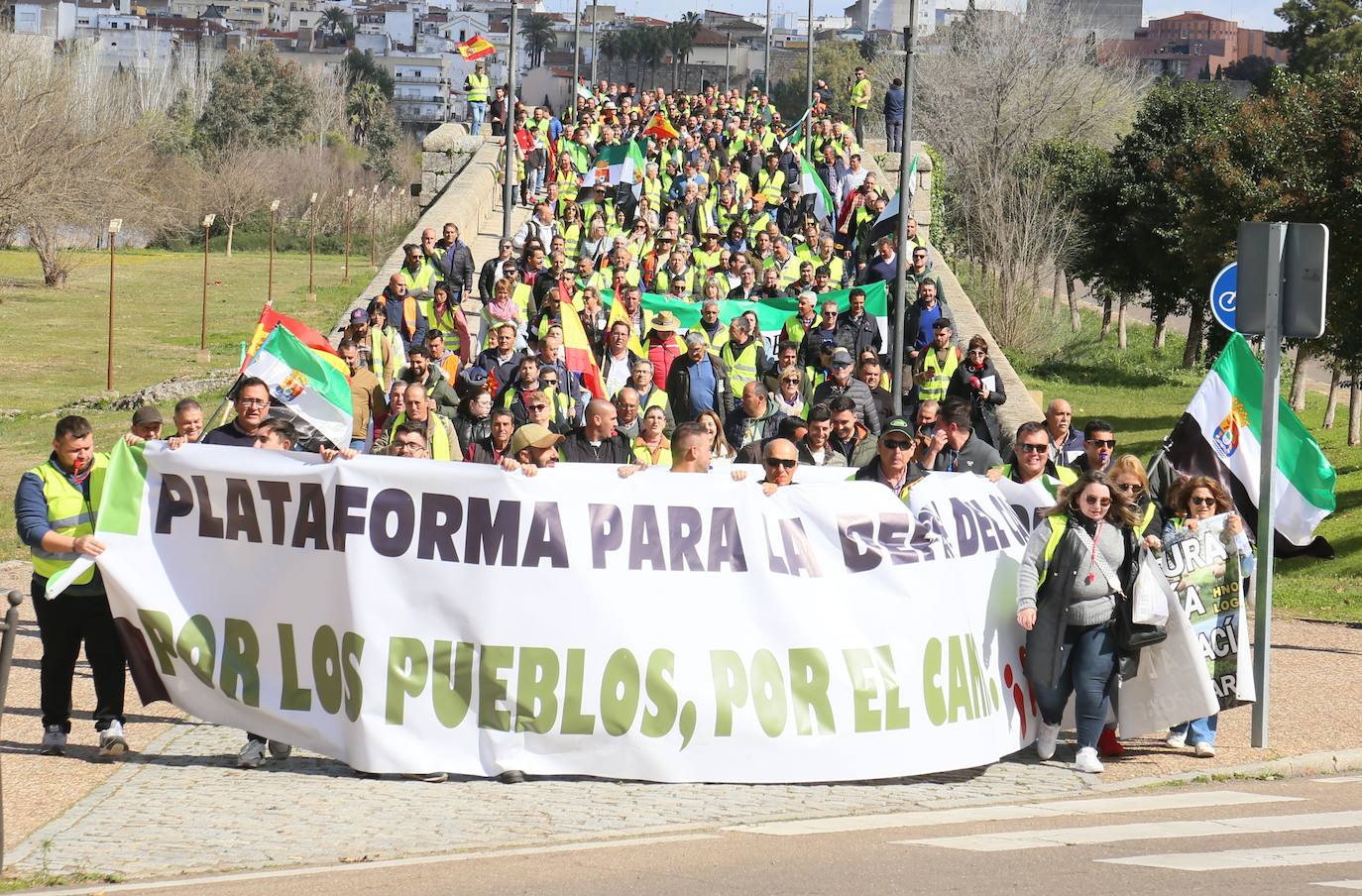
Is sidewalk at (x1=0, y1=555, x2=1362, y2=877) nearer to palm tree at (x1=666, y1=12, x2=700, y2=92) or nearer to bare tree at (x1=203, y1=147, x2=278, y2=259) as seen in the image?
bare tree at (x1=203, y1=147, x2=278, y2=259)

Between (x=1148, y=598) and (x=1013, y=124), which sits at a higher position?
(x=1013, y=124)

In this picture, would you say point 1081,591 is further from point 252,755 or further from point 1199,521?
point 252,755

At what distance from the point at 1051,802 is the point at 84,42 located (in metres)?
116

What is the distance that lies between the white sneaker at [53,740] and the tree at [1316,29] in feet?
284

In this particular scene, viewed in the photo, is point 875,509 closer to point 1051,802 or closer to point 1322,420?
point 1051,802

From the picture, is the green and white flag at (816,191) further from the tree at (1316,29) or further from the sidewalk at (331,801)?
the tree at (1316,29)

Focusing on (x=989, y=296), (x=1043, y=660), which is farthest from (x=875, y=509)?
(x=989, y=296)

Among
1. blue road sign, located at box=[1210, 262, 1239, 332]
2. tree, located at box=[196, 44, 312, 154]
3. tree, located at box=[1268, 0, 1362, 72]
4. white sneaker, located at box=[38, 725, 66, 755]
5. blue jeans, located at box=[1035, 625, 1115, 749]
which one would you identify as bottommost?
white sneaker, located at box=[38, 725, 66, 755]

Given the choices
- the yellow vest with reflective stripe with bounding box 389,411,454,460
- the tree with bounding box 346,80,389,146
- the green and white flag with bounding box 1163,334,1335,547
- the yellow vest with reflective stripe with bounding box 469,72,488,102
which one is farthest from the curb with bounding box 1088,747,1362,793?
the tree with bounding box 346,80,389,146

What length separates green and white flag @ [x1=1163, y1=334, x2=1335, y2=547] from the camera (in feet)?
36.1

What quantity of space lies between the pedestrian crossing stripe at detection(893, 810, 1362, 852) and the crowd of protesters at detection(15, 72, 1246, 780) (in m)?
1.17

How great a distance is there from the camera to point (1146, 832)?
8062 mm

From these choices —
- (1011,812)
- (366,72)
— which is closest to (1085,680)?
(1011,812)

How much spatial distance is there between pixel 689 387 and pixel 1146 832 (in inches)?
343
